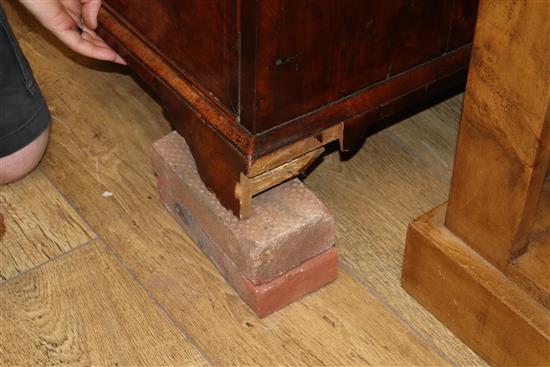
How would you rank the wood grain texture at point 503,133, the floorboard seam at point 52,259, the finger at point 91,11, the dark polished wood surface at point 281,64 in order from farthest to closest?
the finger at point 91,11
the floorboard seam at point 52,259
the dark polished wood surface at point 281,64
the wood grain texture at point 503,133

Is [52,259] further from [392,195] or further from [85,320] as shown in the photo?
[392,195]

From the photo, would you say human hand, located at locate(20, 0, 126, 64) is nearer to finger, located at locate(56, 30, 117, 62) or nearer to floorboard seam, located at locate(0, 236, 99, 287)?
finger, located at locate(56, 30, 117, 62)

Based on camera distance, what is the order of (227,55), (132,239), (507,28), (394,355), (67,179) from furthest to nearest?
(67,179) → (132,239) → (394,355) → (227,55) → (507,28)

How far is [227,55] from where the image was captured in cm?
104

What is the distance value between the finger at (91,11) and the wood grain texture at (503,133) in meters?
0.63

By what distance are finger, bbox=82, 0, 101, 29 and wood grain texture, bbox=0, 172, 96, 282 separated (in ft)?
0.86

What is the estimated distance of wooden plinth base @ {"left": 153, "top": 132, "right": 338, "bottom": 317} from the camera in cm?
114

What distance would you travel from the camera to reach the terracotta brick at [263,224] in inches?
44.8

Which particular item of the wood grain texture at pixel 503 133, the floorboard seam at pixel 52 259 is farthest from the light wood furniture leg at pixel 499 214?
the floorboard seam at pixel 52 259

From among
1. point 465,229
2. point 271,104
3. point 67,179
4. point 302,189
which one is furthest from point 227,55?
point 67,179

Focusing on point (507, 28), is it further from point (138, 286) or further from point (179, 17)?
point (138, 286)

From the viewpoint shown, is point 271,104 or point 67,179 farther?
point 67,179

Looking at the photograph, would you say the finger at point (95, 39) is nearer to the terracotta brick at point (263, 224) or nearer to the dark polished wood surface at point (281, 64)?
the dark polished wood surface at point (281, 64)

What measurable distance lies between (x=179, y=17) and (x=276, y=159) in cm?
23
